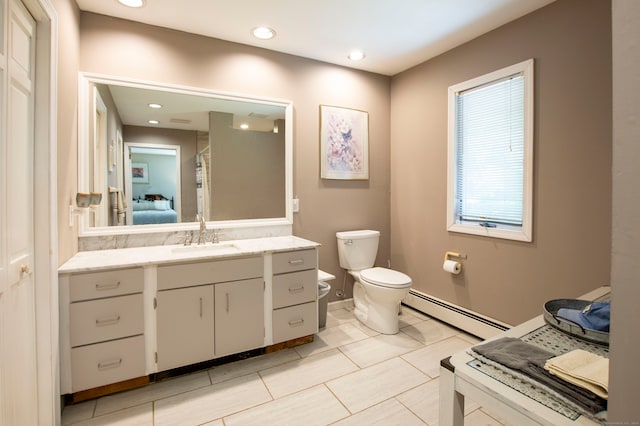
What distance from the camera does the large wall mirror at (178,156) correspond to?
2.23 metres

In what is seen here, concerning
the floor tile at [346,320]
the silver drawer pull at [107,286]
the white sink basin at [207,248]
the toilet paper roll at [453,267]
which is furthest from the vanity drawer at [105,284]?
the toilet paper roll at [453,267]

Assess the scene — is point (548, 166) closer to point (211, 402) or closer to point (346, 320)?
point (346, 320)

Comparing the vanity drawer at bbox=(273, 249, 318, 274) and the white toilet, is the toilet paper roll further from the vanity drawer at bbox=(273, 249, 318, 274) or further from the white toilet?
the vanity drawer at bbox=(273, 249, 318, 274)

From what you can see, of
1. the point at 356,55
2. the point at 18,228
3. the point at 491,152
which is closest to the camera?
the point at 18,228

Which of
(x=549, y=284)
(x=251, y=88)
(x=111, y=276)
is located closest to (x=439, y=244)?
(x=549, y=284)

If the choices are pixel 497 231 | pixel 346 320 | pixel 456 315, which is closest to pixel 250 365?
pixel 346 320

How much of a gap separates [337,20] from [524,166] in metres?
1.77

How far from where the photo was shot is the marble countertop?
6.00 ft

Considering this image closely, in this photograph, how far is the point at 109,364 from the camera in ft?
5.97

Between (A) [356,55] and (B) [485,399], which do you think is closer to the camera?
(B) [485,399]

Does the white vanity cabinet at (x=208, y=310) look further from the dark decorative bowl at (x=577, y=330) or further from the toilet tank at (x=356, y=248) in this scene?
the dark decorative bowl at (x=577, y=330)

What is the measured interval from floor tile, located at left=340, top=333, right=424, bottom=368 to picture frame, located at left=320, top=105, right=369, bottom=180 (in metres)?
1.55

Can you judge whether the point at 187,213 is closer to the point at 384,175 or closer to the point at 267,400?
the point at 267,400

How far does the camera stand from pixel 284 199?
2.91 m
